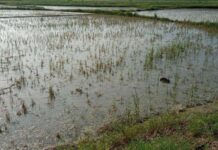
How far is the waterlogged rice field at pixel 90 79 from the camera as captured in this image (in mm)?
7350

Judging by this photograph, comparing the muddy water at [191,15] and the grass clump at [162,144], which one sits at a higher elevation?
the grass clump at [162,144]

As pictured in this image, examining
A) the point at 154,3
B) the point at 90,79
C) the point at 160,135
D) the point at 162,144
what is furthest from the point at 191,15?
the point at 162,144

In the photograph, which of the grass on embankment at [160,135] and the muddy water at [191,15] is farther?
the muddy water at [191,15]

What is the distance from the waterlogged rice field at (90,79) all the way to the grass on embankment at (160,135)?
0.68 m

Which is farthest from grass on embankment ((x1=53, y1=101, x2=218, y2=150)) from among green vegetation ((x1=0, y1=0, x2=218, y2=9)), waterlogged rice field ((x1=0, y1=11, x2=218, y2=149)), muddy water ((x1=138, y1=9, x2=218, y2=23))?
green vegetation ((x1=0, y1=0, x2=218, y2=9))

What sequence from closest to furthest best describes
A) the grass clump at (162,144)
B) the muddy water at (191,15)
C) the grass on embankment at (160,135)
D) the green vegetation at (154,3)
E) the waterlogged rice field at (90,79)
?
the grass clump at (162,144)
the grass on embankment at (160,135)
the waterlogged rice field at (90,79)
the muddy water at (191,15)
the green vegetation at (154,3)

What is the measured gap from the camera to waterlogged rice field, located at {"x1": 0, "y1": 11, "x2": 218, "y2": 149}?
289 inches

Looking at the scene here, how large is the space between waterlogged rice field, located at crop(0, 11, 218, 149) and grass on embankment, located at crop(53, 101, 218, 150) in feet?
2.22

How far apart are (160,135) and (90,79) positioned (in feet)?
15.2

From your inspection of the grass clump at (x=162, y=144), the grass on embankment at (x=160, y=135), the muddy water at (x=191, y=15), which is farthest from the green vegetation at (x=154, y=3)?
the grass clump at (x=162, y=144)

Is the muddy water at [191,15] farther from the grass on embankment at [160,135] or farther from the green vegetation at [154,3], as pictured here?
the grass on embankment at [160,135]

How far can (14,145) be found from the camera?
21.0 feet

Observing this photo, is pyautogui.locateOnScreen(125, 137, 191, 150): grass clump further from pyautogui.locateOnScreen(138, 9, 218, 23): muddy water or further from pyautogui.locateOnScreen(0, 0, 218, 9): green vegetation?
pyautogui.locateOnScreen(0, 0, 218, 9): green vegetation

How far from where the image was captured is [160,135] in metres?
5.88
